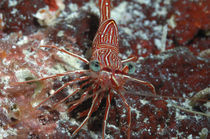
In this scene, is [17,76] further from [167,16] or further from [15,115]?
[167,16]

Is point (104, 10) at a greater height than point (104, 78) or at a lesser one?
greater

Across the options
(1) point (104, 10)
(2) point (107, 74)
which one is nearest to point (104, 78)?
(2) point (107, 74)

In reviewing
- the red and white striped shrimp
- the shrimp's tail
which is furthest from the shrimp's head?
the shrimp's tail

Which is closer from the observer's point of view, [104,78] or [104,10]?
[104,78]

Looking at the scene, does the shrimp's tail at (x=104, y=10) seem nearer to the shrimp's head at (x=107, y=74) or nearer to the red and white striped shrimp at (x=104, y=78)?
the red and white striped shrimp at (x=104, y=78)

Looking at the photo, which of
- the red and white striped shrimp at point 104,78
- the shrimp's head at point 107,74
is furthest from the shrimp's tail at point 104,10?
the shrimp's head at point 107,74

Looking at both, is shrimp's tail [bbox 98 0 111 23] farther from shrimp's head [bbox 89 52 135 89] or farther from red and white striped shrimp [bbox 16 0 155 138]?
shrimp's head [bbox 89 52 135 89]

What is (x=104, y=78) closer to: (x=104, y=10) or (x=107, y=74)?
(x=107, y=74)

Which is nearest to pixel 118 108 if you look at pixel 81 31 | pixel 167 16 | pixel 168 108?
pixel 168 108

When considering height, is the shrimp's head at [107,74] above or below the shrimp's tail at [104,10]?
below

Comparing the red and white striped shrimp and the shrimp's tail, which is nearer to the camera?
the red and white striped shrimp

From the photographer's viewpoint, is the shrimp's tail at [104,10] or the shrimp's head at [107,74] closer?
the shrimp's head at [107,74]
